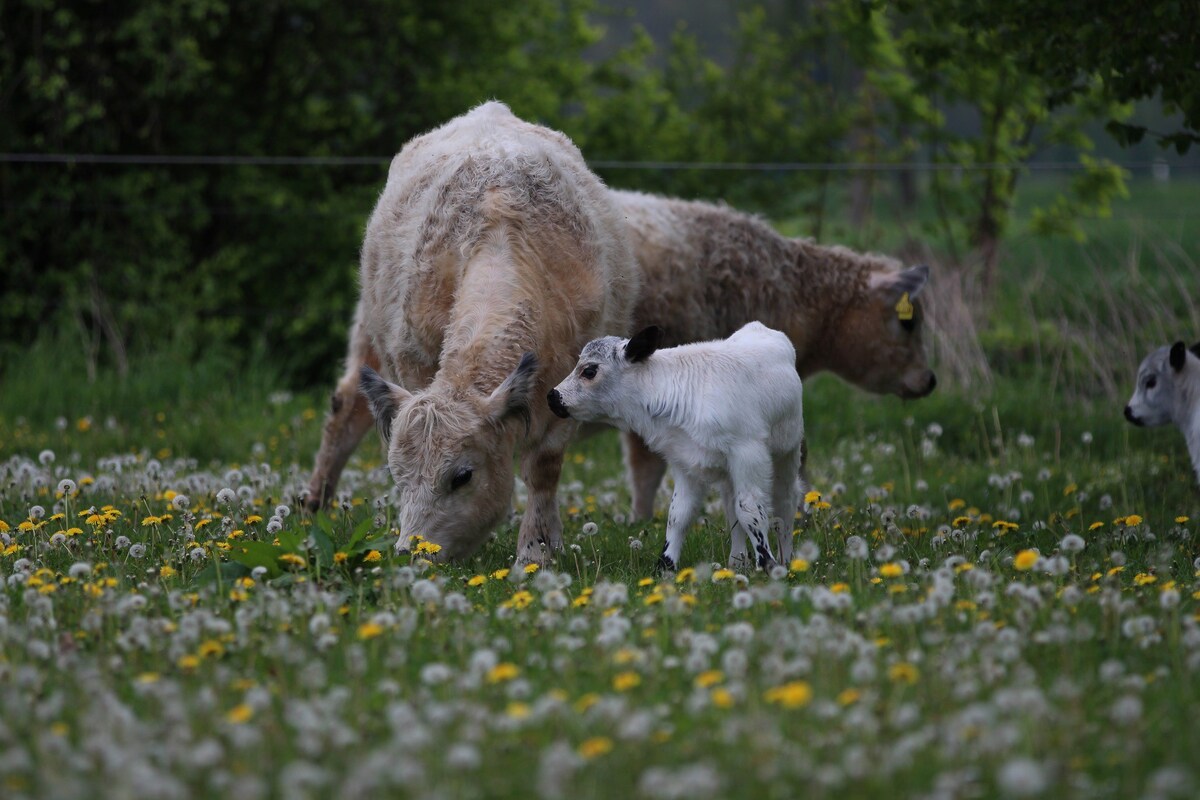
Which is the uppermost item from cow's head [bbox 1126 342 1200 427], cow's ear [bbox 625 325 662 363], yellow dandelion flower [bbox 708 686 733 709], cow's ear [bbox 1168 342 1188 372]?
cow's ear [bbox 625 325 662 363]

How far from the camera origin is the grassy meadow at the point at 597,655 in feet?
11.2

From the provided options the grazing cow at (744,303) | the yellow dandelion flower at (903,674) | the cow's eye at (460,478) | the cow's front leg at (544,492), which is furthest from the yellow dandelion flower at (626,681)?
the grazing cow at (744,303)

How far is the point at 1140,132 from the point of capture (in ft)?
27.3

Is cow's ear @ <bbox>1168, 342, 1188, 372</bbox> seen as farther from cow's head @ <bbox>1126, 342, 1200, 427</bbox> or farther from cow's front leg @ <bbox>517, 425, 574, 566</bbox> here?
cow's front leg @ <bbox>517, 425, 574, 566</bbox>

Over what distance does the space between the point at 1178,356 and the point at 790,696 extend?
5.88 meters

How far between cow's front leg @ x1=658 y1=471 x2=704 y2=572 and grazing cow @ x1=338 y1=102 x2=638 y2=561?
85 centimetres

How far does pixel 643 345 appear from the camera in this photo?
21.5ft

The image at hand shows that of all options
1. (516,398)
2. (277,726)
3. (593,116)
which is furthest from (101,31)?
(277,726)

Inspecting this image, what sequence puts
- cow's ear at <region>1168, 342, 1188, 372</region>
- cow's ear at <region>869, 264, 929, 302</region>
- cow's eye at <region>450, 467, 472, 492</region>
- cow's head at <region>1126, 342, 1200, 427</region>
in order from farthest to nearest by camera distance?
cow's ear at <region>869, 264, 929, 302</region>, cow's head at <region>1126, 342, 1200, 427</region>, cow's ear at <region>1168, 342, 1188, 372</region>, cow's eye at <region>450, 467, 472, 492</region>

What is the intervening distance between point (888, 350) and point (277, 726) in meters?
7.22

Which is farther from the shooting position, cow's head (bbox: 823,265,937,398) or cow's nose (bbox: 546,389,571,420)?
cow's head (bbox: 823,265,937,398)

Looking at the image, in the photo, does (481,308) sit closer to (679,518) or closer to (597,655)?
(679,518)

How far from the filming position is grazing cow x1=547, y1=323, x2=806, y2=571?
6320 millimetres

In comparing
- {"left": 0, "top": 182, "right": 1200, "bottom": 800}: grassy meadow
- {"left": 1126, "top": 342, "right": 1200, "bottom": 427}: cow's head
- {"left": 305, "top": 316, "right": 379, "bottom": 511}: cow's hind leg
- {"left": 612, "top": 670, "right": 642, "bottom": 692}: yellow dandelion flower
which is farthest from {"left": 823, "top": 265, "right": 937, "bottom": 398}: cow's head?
{"left": 612, "top": 670, "right": 642, "bottom": 692}: yellow dandelion flower
